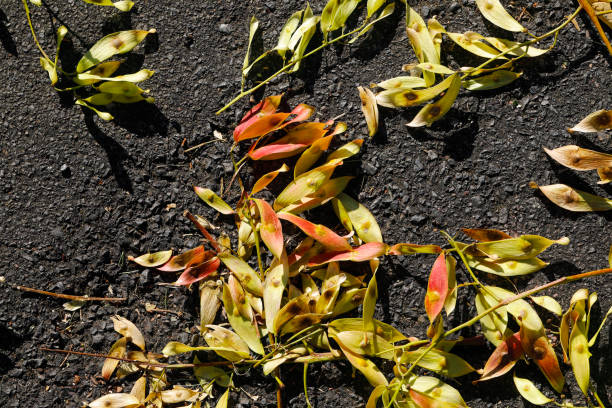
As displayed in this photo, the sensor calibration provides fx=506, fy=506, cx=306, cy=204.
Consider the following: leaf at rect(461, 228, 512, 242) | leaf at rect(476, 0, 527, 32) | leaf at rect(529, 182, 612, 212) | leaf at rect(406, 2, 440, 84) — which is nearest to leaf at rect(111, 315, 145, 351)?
leaf at rect(461, 228, 512, 242)

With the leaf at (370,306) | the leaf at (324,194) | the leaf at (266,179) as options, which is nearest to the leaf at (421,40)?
the leaf at (324,194)

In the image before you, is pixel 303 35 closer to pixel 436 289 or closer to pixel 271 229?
pixel 271 229

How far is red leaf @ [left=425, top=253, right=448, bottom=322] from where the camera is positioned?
130cm

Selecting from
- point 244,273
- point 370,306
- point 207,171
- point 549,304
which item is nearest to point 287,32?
point 207,171

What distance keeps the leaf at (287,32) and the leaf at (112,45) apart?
0.39 m

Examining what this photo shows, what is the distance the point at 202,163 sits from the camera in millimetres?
1489

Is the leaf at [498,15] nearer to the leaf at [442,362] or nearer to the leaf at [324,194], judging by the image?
the leaf at [324,194]

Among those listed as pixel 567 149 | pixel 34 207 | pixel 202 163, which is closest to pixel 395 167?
pixel 567 149

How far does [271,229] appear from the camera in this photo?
4.43 feet

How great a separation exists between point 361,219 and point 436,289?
0.90ft

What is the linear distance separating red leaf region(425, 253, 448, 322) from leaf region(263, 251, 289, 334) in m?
0.38

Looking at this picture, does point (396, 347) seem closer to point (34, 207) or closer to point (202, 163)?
point (202, 163)

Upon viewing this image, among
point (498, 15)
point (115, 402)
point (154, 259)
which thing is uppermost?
point (498, 15)

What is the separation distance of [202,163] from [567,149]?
102 cm
